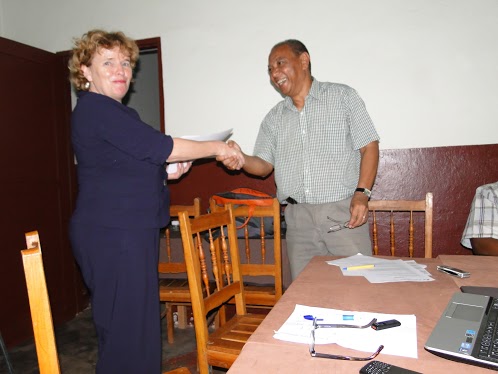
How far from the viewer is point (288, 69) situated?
220 centimetres

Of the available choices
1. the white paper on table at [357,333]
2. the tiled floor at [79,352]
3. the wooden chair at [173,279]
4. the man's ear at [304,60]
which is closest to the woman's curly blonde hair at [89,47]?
the man's ear at [304,60]

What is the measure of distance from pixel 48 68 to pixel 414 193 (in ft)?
9.70

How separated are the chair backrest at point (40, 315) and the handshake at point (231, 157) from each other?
51.9 inches

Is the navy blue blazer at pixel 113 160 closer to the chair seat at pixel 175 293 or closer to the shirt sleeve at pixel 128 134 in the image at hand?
the shirt sleeve at pixel 128 134

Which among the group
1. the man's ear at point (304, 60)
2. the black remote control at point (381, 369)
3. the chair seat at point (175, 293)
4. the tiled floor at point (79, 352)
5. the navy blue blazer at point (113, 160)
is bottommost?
the tiled floor at point (79, 352)

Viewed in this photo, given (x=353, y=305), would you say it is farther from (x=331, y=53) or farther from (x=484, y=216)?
(x=331, y=53)

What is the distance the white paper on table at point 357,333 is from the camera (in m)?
0.89

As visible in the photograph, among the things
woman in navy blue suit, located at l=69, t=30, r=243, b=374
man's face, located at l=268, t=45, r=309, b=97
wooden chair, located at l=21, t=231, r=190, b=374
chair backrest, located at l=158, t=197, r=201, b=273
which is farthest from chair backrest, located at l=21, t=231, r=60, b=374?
chair backrest, located at l=158, t=197, r=201, b=273

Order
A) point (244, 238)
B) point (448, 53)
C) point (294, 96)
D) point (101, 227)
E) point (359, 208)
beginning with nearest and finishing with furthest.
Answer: point (101, 227) → point (359, 208) → point (294, 96) → point (244, 238) → point (448, 53)

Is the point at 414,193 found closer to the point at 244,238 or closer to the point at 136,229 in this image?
the point at 244,238

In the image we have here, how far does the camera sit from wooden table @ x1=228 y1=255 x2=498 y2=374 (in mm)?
818

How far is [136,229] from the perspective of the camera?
5.34 feet

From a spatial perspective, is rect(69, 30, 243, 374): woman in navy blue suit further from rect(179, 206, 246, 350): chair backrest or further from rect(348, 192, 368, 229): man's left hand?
rect(348, 192, 368, 229): man's left hand

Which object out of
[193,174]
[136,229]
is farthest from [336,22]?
[136,229]
